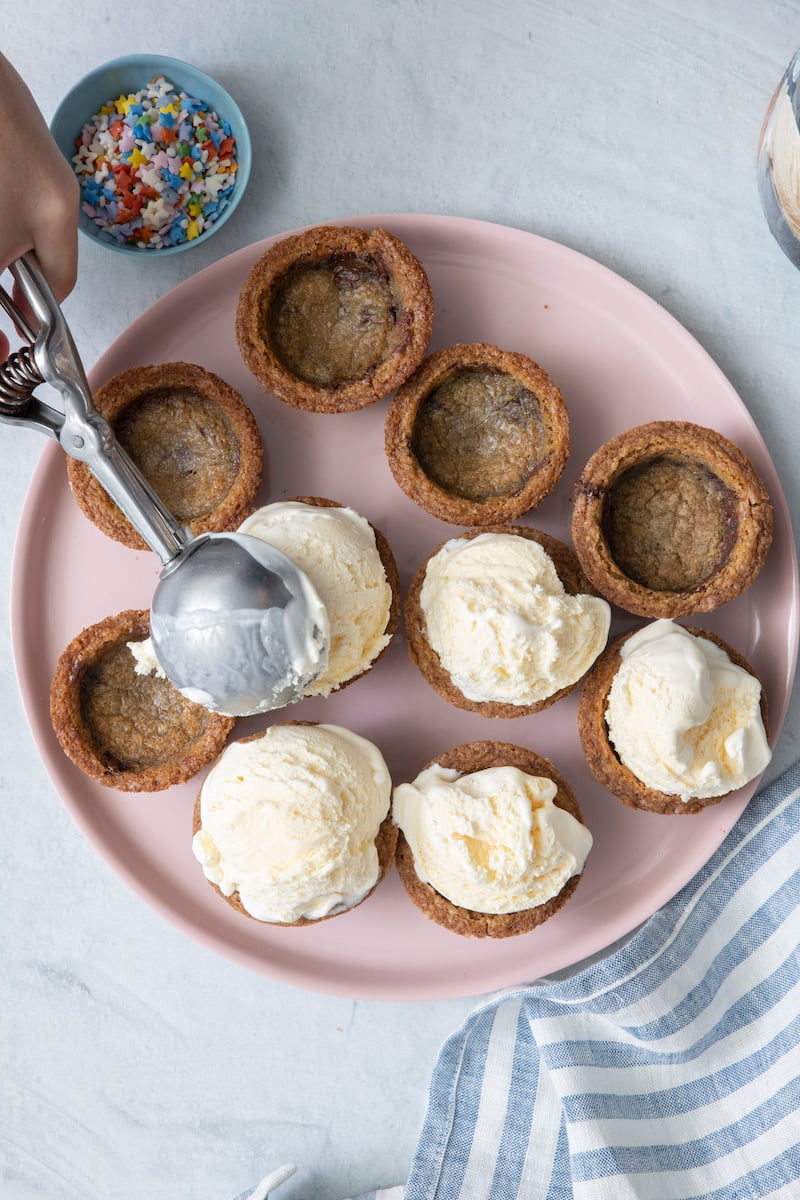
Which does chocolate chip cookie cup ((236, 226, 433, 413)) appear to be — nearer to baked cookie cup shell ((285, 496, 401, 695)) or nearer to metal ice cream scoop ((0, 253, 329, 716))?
baked cookie cup shell ((285, 496, 401, 695))

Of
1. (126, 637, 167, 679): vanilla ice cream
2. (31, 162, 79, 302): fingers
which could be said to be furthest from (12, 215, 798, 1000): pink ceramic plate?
(31, 162, 79, 302): fingers

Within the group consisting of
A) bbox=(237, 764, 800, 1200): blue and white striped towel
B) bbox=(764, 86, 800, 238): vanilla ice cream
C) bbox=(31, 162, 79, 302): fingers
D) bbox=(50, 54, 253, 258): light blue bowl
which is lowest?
bbox=(237, 764, 800, 1200): blue and white striped towel

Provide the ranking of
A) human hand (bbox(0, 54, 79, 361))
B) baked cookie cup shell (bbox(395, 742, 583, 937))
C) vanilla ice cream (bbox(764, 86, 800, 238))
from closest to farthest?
human hand (bbox(0, 54, 79, 361)) → vanilla ice cream (bbox(764, 86, 800, 238)) → baked cookie cup shell (bbox(395, 742, 583, 937))

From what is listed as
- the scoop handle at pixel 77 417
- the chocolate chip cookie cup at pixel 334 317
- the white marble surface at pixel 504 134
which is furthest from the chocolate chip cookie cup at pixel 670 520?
the scoop handle at pixel 77 417

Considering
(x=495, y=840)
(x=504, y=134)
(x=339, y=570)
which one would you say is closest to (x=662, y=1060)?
(x=495, y=840)

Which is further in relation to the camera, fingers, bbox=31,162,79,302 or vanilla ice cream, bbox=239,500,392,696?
vanilla ice cream, bbox=239,500,392,696

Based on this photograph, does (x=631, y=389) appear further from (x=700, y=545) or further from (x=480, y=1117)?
(x=480, y=1117)
